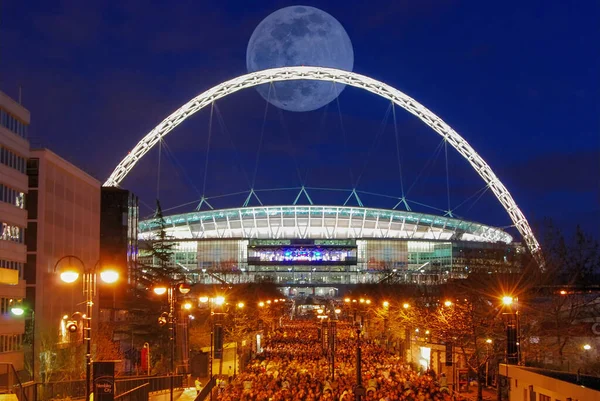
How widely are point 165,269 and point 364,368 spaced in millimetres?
31831

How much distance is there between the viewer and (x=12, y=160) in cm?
5100

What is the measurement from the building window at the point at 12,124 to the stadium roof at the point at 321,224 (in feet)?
427

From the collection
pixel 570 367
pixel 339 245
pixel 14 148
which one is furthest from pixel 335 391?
pixel 339 245

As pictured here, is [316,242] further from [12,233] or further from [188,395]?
[188,395]

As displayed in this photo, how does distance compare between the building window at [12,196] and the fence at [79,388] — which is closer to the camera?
the fence at [79,388]

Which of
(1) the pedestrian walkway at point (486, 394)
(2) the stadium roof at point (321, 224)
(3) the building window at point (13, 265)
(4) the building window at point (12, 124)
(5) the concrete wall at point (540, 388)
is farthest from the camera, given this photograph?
(2) the stadium roof at point (321, 224)

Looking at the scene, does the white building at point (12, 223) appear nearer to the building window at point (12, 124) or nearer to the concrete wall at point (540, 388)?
the building window at point (12, 124)

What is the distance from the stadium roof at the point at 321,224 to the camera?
185 m

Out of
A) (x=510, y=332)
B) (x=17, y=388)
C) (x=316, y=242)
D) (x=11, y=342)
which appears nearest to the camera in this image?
(x=17, y=388)

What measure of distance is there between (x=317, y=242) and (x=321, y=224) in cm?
955

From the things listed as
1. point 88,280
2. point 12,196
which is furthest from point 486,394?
point 88,280

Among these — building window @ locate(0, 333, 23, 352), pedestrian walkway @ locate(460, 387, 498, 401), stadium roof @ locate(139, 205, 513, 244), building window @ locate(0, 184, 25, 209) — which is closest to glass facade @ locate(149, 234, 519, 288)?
stadium roof @ locate(139, 205, 513, 244)

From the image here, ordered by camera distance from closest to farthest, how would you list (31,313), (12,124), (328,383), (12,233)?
(328,383) → (12,233) → (12,124) → (31,313)

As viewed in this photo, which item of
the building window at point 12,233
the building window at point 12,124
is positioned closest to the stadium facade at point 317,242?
the building window at point 12,124
